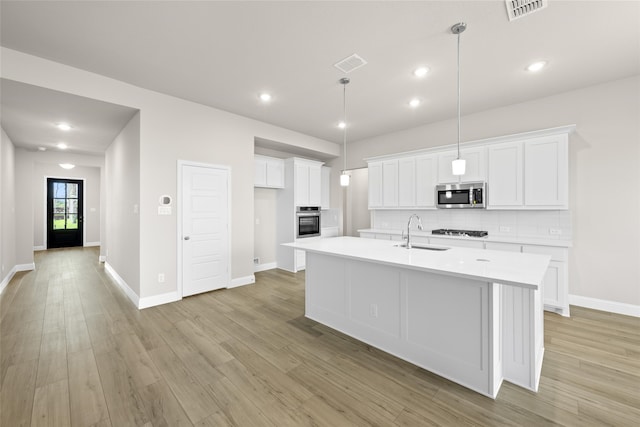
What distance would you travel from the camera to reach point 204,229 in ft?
13.8

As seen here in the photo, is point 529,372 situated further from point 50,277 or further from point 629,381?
point 50,277

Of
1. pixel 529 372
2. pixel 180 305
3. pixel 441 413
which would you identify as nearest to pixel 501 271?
pixel 529 372

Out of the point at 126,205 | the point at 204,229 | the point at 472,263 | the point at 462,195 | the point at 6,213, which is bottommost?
the point at 472,263

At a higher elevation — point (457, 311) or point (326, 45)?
point (326, 45)

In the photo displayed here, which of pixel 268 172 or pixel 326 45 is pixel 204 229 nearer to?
pixel 268 172

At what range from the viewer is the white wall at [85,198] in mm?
8266

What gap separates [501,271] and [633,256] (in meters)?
3.08

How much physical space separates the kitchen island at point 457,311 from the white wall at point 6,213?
5655 mm

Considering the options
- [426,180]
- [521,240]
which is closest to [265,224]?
[426,180]

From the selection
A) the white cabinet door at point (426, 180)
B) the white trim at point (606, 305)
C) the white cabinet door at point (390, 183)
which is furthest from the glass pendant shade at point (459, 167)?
the white trim at point (606, 305)

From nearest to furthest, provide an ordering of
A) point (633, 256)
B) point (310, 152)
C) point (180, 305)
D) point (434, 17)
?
point (434, 17) < point (633, 256) < point (180, 305) < point (310, 152)

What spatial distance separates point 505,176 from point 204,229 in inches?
190

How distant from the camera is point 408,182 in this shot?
16.7 feet

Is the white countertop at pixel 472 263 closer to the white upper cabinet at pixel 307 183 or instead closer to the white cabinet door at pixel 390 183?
the white cabinet door at pixel 390 183
